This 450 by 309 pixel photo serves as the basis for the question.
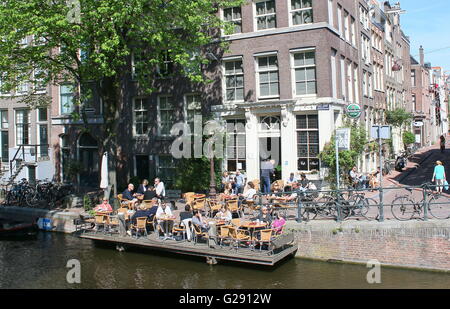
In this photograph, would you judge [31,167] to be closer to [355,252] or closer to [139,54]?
[139,54]

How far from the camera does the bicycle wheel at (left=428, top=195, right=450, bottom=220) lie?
12.8 metres

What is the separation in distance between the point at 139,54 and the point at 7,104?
1768 centimetres

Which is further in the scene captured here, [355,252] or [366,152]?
[366,152]

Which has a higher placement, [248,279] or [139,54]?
[139,54]

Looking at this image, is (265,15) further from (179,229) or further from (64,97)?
(64,97)

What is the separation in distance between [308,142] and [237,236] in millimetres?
9258

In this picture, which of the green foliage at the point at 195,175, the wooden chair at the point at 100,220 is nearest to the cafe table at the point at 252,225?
the wooden chair at the point at 100,220

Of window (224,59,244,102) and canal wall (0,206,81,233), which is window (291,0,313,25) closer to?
window (224,59,244,102)

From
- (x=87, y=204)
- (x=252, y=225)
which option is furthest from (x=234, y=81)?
(x=252, y=225)

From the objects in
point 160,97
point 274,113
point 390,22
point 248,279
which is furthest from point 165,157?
point 390,22

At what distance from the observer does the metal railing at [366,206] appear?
13172mm

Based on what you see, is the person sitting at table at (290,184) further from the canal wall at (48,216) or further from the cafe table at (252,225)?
the canal wall at (48,216)

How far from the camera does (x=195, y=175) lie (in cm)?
2236

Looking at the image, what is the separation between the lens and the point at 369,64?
3062 centimetres
